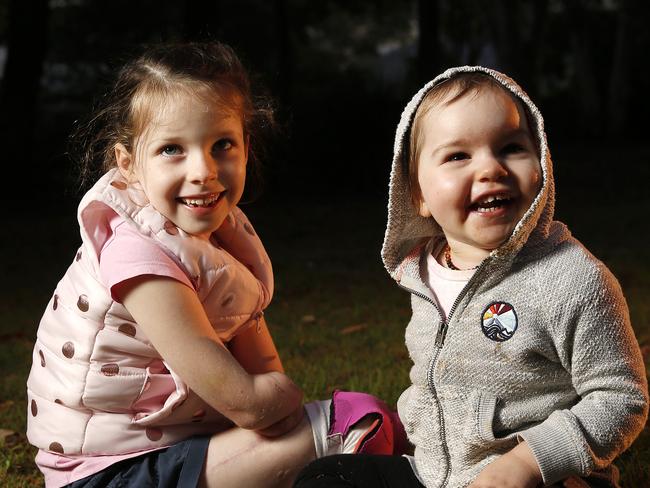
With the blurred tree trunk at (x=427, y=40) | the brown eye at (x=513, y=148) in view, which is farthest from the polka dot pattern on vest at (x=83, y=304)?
the blurred tree trunk at (x=427, y=40)

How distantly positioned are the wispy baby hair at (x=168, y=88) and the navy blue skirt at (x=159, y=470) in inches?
33.3

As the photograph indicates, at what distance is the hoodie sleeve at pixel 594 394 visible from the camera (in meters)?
2.07

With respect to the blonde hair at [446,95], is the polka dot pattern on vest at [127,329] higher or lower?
lower

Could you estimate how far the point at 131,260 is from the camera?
2.41 m

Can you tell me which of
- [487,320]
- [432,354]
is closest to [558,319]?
[487,320]

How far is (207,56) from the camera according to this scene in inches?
104

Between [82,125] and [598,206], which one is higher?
[82,125]

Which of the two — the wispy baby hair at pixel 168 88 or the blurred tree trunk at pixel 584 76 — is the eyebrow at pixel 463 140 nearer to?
the wispy baby hair at pixel 168 88

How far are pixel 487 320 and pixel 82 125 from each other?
1.50 m

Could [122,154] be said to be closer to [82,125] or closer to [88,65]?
[82,125]

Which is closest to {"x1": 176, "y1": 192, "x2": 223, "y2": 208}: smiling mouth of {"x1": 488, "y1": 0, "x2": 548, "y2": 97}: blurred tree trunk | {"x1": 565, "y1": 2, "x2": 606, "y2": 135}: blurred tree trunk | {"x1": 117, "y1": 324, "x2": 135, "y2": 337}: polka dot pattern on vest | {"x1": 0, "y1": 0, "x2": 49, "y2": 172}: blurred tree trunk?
{"x1": 117, "y1": 324, "x2": 135, "y2": 337}: polka dot pattern on vest

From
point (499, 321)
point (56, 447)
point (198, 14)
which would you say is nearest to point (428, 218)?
point (499, 321)

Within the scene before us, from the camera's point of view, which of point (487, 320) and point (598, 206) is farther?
point (598, 206)

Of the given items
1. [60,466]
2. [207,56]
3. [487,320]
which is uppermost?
[207,56]
